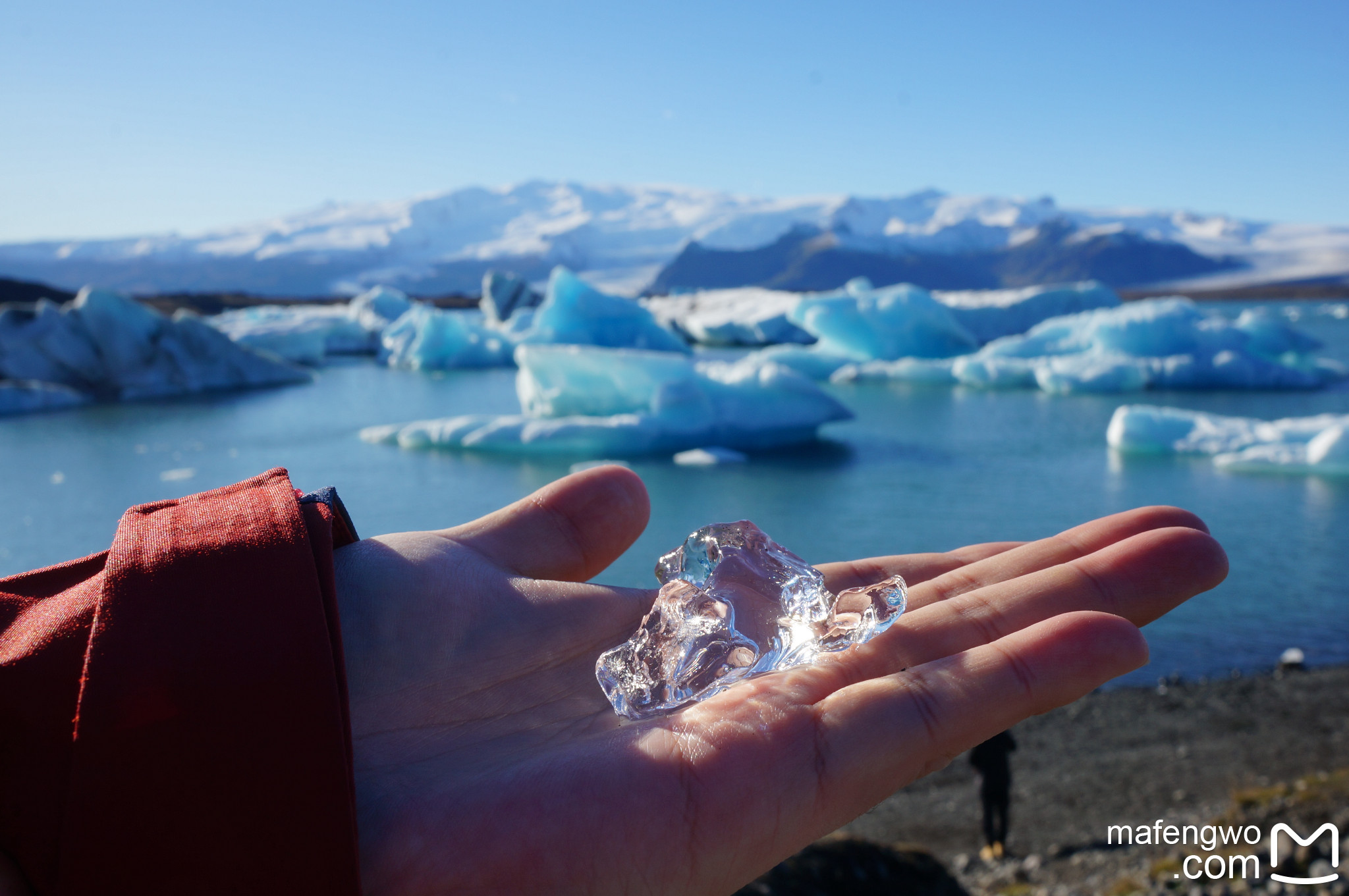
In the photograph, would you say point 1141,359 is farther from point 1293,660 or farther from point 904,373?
point 1293,660

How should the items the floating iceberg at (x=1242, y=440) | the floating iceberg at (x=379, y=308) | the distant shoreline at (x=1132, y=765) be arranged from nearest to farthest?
the distant shoreline at (x=1132, y=765) < the floating iceberg at (x=1242, y=440) < the floating iceberg at (x=379, y=308)

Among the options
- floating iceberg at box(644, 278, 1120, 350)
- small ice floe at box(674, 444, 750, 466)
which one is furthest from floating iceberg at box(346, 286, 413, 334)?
small ice floe at box(674, 444, 750, 466)

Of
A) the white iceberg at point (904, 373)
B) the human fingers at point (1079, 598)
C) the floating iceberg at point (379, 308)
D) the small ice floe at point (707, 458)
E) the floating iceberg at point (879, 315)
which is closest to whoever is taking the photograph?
the human fingers at point (1079, 598)

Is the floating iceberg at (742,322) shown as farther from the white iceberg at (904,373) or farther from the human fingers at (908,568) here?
the human fingers at (908,568)

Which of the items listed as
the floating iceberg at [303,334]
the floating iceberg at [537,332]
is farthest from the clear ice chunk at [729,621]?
the floating iceberg at [303,334]

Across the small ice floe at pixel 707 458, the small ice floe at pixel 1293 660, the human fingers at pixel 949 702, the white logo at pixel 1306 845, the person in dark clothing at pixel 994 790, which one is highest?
the human fingers at pixel 949 702

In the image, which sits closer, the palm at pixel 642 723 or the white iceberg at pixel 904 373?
the palm at pixel 642 723

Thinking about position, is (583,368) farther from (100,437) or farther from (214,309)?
(214,309)
